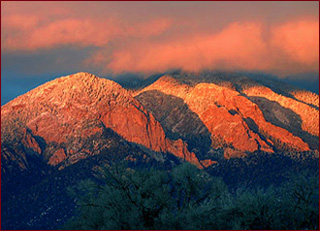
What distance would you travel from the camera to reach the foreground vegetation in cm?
7775

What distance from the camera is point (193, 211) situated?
77500 mm

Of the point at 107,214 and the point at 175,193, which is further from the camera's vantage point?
the point at 175,193

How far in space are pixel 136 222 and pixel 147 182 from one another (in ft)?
29.9

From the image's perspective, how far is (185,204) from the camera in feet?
303

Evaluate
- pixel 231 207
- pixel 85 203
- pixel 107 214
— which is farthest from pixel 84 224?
pixel 231 207

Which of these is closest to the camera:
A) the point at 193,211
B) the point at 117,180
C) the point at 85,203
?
the point at 193,211

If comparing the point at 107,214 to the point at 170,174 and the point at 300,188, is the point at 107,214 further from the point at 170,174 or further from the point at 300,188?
the point at 300,188

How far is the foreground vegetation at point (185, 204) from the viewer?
7775 cm

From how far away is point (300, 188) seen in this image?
84.4 m

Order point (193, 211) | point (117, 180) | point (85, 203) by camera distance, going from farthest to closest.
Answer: point (85, 203)
point (117, 180)
point (193, 211)

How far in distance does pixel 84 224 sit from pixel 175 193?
20.2 m

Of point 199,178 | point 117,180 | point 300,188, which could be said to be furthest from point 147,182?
point 300,188

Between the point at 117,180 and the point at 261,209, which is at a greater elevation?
the point at 117,180

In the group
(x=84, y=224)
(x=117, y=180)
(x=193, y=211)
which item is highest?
(x=117, y=180)
